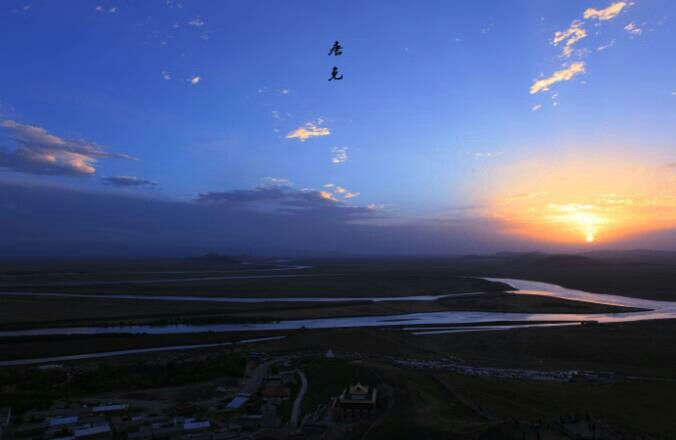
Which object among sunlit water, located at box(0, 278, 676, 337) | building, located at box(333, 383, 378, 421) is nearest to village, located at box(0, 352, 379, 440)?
building, located at box(333, 383, 378, 421)

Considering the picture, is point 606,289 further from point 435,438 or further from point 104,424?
point 104,424

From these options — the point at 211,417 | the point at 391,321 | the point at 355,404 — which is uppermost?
the point at 355,404

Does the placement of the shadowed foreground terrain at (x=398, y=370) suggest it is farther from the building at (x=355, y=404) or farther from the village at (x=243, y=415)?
the building at (x=355, y=404)

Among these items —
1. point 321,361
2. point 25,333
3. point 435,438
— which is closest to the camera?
point 435,438

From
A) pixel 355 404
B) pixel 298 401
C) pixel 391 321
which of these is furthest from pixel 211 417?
pixel 391 321

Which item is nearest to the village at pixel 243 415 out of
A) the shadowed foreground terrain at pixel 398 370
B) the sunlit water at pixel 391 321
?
the shadowed foreground terrain at pixel 398 370

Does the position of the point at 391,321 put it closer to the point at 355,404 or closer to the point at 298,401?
the point at 298,401

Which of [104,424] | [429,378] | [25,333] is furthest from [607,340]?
[25,333]

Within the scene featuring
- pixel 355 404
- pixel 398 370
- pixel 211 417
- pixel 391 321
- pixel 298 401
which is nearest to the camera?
pixel 211 417
